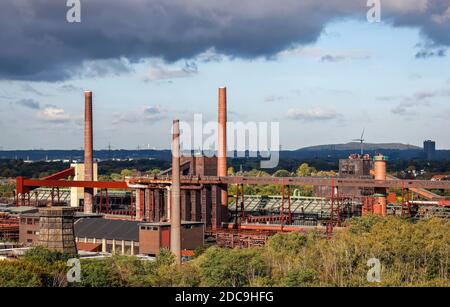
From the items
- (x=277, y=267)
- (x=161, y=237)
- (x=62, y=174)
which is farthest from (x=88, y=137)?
(x=277, y=267)

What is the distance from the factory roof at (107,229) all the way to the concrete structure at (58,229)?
1688cm

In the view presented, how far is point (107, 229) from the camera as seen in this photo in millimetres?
77312

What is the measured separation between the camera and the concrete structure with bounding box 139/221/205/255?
6962 cm

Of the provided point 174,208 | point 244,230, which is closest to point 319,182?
point 244,230

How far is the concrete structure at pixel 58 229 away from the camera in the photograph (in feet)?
181

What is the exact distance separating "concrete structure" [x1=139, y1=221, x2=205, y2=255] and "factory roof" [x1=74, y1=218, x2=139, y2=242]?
2.32 m

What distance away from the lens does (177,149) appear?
5709 centimetres

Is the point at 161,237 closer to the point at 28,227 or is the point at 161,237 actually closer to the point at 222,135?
the point at 28,227

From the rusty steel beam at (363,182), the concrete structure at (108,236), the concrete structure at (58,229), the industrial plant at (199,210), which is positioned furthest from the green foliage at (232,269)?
the rusty steel beam at (363,182)

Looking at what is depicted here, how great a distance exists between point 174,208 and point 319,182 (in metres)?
27.9

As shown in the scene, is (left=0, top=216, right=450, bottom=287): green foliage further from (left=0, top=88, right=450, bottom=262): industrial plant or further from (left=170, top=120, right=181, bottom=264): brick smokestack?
(left=0, top=88, right=450, bottom=262): industrial plant

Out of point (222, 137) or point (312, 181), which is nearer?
point (312, 181)

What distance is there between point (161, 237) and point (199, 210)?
49.7 ft
